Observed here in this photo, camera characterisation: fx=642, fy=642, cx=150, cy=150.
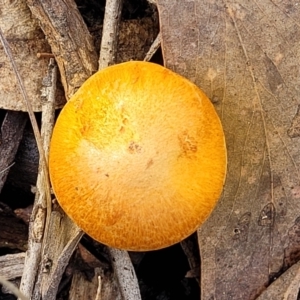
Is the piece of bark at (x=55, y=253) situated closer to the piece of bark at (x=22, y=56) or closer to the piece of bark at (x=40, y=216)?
the piece of bark at (x=40, y=216)

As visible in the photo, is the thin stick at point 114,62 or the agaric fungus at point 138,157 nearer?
the agaric fungus at point 138,157

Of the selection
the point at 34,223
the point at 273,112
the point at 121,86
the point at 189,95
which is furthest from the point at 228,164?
the point at 34,223

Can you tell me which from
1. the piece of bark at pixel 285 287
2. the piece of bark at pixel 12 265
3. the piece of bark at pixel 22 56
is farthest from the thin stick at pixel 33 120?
the piece of bark at pixel 285 287

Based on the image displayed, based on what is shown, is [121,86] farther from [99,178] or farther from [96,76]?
[99,178]

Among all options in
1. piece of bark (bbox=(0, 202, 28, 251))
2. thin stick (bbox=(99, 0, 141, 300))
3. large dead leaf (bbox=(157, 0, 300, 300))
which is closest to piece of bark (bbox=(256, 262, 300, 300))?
large dead leaf (bbox=(157, 0, 300, 300))

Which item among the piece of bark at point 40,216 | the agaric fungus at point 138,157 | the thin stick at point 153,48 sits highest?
the thin stick at point 153,48

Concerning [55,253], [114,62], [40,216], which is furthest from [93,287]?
[114,62]
